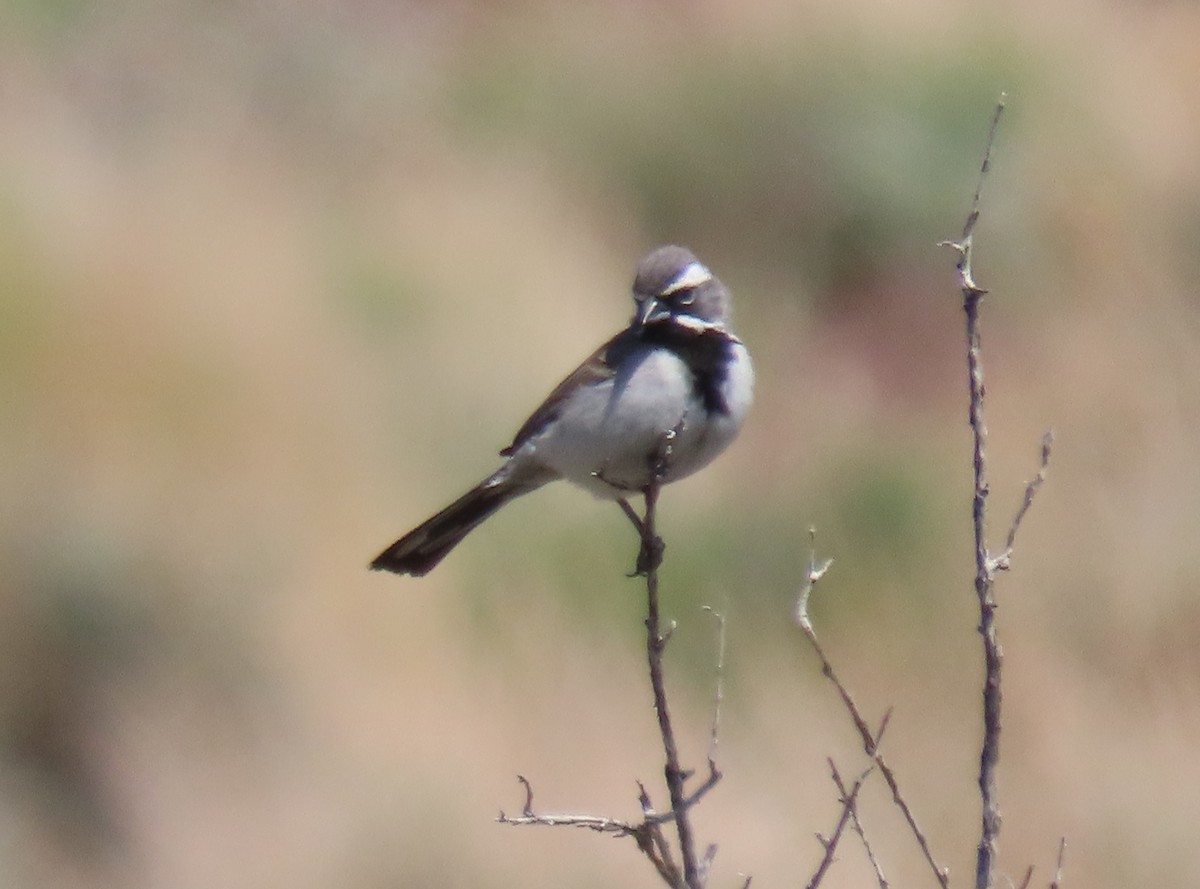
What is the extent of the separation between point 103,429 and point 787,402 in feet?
16.6

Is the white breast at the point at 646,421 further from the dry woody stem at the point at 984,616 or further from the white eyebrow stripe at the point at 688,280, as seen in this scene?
the dry woody stem at the point at 984,616

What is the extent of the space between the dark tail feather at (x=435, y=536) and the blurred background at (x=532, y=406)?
2.93 metres

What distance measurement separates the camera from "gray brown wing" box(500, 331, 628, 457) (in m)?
5.66

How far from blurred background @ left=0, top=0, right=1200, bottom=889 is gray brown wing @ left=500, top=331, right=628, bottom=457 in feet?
11.9

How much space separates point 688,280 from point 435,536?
154cm

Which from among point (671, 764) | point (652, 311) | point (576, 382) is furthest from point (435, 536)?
point (671, 764)

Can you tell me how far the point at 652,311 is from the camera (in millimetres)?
5477

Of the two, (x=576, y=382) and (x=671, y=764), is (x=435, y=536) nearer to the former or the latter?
(x=576, y=382)

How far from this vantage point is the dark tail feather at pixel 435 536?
6512 millimetres

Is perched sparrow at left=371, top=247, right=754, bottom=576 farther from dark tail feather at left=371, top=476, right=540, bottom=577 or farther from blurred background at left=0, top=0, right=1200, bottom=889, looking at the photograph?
blurred background at left=0, top=0, right=1200, bottom=889

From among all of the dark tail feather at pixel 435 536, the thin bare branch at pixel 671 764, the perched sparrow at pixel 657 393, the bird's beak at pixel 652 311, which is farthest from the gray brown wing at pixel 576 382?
the thin bare branch at pixel 671 764

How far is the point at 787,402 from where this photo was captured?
44.5 ft

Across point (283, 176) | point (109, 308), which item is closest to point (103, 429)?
point (109, 308)

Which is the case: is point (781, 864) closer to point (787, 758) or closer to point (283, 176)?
point (787, 758)
